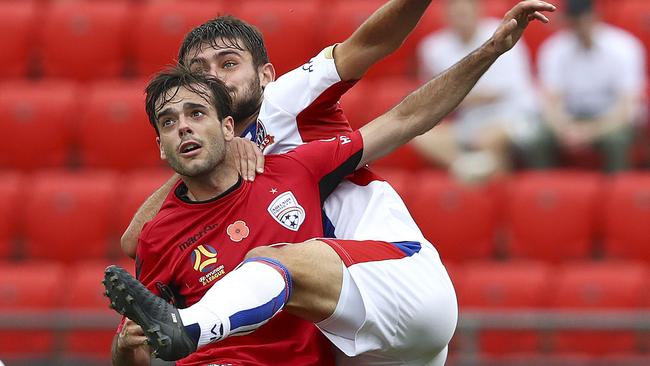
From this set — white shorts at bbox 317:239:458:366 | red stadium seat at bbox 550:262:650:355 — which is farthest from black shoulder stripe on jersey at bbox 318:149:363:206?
red stadium seat at bbox 550:262:650:355

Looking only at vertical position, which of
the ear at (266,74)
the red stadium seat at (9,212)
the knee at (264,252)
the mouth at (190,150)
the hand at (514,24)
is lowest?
the knee at (264,252)

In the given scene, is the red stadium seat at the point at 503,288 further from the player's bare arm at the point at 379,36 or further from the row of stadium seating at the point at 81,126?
the player's bare arm at the point at 379,36

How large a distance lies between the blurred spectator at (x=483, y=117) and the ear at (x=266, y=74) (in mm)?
3125

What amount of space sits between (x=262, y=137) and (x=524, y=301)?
3084mm

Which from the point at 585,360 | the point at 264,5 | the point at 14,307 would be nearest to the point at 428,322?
the point at 585,360

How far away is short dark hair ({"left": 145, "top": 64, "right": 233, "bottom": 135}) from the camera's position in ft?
15.5

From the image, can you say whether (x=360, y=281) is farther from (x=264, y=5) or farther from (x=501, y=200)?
(x=264, y=5)

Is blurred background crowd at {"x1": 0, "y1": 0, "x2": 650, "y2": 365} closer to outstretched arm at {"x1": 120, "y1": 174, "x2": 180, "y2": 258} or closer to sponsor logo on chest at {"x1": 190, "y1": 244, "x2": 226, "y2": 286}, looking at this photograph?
outstretched arm at {"x1": 120, "y1": 174, "x2": 180, "y2": 258}

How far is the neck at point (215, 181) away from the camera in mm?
4770

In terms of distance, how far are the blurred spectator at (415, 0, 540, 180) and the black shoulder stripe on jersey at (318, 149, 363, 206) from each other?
334cm

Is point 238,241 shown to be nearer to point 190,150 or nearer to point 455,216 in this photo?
point 190,150

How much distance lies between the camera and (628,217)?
26.3 ft

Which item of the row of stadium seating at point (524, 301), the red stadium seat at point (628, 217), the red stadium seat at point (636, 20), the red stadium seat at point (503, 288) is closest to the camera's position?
the row of stadium seating at point (524, 301)

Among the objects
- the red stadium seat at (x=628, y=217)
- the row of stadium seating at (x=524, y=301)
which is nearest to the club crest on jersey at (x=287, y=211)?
the row of stadium seating at (x=524, y=301)
